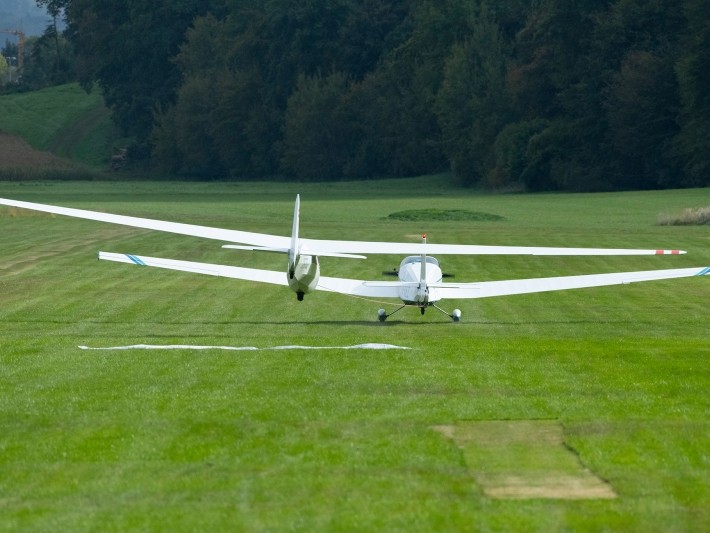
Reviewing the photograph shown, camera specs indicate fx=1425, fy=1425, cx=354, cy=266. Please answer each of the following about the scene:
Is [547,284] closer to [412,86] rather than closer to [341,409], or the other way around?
[341,409]

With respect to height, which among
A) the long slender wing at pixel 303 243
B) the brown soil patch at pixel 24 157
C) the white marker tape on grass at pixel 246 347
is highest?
the long slender wing at pixel 303 243

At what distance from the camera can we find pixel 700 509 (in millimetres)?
9156

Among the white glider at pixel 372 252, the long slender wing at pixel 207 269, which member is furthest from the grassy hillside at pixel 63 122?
the white glider at pixel 372 252

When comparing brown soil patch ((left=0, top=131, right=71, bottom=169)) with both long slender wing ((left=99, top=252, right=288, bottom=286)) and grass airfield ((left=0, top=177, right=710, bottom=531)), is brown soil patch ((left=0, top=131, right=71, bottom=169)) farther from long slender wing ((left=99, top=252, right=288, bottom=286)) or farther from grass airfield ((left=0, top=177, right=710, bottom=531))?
long slender wing ((left=99, top=252, right=288, bottom=286))

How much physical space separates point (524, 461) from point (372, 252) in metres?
10.5

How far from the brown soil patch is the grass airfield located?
268ft

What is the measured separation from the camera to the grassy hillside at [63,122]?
127 metres

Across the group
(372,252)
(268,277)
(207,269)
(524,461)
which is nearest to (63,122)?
(268,277)

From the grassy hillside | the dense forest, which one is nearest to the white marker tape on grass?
the dense forest

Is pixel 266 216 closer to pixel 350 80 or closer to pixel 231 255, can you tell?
pixel 231 255

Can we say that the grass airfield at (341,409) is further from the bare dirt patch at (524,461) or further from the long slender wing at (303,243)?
the long slender wing at (303,243)

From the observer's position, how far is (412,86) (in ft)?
337

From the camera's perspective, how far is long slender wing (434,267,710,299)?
23375 mm

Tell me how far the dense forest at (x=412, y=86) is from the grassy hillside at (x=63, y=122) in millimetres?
5316
